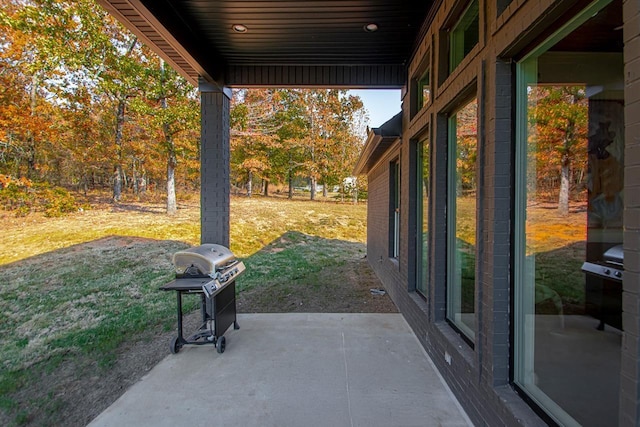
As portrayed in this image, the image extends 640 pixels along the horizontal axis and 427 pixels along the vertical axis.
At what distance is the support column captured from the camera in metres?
4.30

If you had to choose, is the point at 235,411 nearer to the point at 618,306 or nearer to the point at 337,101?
the point at 618,306

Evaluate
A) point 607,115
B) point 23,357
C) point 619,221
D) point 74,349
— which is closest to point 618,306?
point 619,221

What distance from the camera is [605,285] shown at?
8.25ft

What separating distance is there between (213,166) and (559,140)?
3665 mm

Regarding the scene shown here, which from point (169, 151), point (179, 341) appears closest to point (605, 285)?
point (179, 341)

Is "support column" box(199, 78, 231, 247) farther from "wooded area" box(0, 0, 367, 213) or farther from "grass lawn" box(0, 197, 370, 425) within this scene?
"wooded area" box(0, 0, 367, 213)

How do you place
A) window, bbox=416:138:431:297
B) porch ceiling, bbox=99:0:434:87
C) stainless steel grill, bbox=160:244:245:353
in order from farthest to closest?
window, bbox=416:138:431:297 → stainless steel grill, bbox=160:244:245:353 → porch ceiling, bbox=99:0:434:87

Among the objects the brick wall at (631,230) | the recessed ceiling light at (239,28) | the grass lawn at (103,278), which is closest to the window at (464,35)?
the brick wall at (631,230)

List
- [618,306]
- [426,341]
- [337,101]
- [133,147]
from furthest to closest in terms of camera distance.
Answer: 1. [337,101]
2. [133,147]
3. [426,341]
4. [618,306]

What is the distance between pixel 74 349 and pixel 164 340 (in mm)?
1070

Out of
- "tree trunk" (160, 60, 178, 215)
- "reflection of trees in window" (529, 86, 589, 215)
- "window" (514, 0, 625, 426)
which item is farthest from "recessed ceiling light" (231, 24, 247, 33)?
"tree trunk" (160, 60, 178, 215)

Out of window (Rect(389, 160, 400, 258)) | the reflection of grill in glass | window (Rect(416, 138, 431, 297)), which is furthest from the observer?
window (Rect(389, 160, 400, 258))

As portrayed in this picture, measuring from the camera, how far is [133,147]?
14508 mm

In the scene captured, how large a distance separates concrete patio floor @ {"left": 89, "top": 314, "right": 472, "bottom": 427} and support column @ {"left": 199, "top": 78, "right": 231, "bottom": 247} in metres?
1.37
